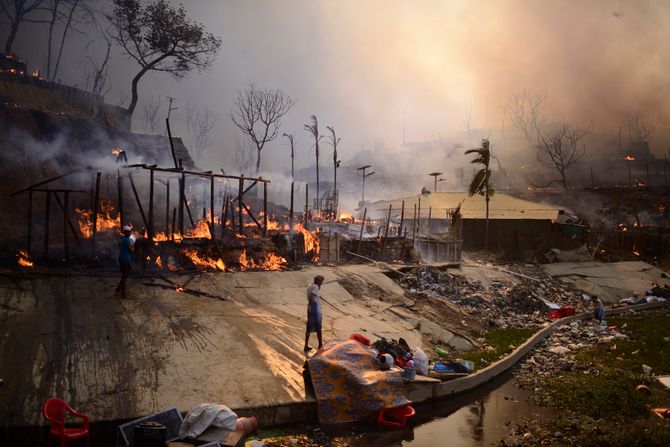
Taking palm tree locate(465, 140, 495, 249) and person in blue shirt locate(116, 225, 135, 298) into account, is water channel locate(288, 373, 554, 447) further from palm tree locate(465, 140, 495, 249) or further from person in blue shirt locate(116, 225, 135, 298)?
palm tree locate(465, 140, 495, 249)

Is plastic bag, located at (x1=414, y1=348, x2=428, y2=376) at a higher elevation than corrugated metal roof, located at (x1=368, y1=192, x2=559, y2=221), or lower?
lower

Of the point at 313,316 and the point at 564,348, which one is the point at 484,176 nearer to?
the point at 564,348

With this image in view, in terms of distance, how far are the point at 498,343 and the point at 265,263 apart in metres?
8.02

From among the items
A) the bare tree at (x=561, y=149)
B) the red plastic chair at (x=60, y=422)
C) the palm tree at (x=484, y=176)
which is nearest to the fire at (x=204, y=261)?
the red plastic chair at (x=60, y=422)

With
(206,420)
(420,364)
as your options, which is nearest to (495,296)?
(420,364)

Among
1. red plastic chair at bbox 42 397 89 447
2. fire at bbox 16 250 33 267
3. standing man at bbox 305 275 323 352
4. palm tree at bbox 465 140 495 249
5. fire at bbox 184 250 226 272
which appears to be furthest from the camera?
palm tree at bbox 465 140 495 249

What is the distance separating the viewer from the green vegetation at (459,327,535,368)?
11812 millimetres

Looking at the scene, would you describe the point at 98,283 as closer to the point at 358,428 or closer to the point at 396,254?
the point at 358,428

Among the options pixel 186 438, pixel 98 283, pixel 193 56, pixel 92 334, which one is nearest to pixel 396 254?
pixel 98 283

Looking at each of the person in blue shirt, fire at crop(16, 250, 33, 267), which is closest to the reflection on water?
the person in blue shirt

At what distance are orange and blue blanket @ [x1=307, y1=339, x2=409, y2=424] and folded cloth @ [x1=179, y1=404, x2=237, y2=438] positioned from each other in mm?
2077

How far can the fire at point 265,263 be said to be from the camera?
15727mm

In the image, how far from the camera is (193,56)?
3344cm

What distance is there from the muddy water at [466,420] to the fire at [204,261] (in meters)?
8.07
